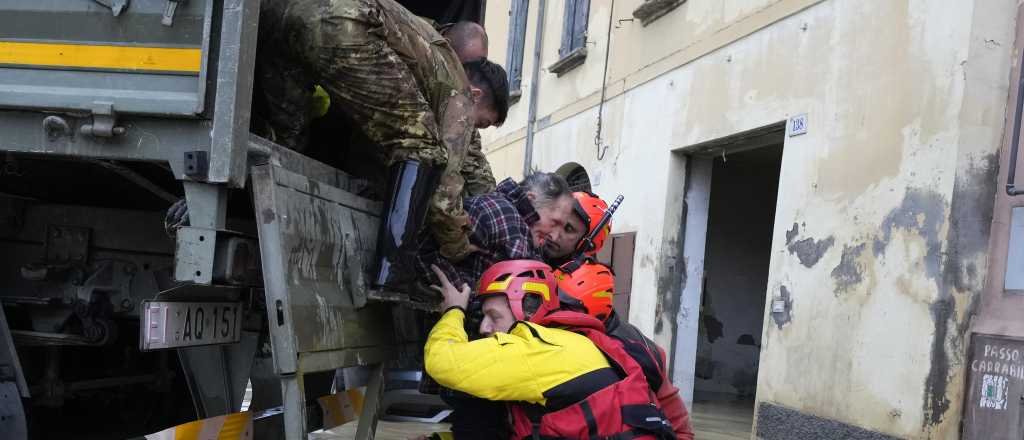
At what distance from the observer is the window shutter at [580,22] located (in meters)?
11.8

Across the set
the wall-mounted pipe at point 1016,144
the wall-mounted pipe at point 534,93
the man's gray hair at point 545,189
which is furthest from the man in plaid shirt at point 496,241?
the wall-mounted pipe at point 534,93

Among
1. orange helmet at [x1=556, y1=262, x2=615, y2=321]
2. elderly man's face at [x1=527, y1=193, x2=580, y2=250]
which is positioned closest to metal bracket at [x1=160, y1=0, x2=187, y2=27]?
orange helmet at [x1=556, y1=262, x2=615, y2=321]

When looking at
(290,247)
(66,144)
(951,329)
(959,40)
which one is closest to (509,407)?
(290,247)

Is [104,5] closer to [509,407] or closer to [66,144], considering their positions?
[66,144]

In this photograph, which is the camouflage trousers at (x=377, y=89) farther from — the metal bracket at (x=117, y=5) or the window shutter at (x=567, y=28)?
the window shutter at (x=567, y=28)

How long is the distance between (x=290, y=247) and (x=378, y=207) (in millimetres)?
850

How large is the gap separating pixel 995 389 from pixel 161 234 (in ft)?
13.9

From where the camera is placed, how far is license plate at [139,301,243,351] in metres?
2.97

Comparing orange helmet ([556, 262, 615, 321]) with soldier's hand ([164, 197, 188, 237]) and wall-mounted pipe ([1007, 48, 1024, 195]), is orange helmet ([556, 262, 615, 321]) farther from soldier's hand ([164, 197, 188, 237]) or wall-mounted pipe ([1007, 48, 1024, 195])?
wall-mounted pipe ([1007, 48, 1024, 195])

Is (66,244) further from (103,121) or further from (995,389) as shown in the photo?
(995,389)

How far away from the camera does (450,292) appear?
3.69 metres

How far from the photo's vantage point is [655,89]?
9.84 metres

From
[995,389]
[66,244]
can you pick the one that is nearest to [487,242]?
[66,244]

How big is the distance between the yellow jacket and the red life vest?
0.06 metres
